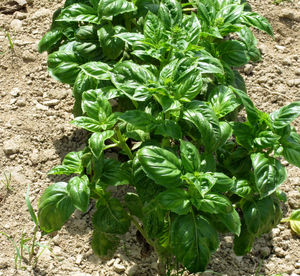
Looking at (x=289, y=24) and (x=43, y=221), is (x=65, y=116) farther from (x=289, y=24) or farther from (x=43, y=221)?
(x=289, y=24)

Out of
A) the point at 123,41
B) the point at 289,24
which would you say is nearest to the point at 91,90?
the point at 123,41

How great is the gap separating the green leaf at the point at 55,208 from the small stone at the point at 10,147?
0.96m

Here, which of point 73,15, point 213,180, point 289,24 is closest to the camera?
point 213,180

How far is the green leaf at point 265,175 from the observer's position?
2.75m

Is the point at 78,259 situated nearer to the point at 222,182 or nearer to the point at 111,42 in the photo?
the point at 222,182

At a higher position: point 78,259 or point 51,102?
point 51,102

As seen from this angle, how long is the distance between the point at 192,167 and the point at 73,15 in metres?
1.26

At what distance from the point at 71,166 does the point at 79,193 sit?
27 cm

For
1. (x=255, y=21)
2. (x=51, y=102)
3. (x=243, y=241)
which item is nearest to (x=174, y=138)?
(x=243, y=241)

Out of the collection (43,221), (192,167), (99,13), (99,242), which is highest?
(99,13)

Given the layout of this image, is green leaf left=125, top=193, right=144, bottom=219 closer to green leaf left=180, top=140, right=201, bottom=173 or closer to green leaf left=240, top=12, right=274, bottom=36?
green leaf left=180, top=140, right=201, bottom=173

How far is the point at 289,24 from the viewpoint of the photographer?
15.4ft

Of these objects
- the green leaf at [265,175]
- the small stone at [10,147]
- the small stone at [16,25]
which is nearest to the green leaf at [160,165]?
the green leaf at [265,175]

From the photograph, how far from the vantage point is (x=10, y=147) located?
376cm
